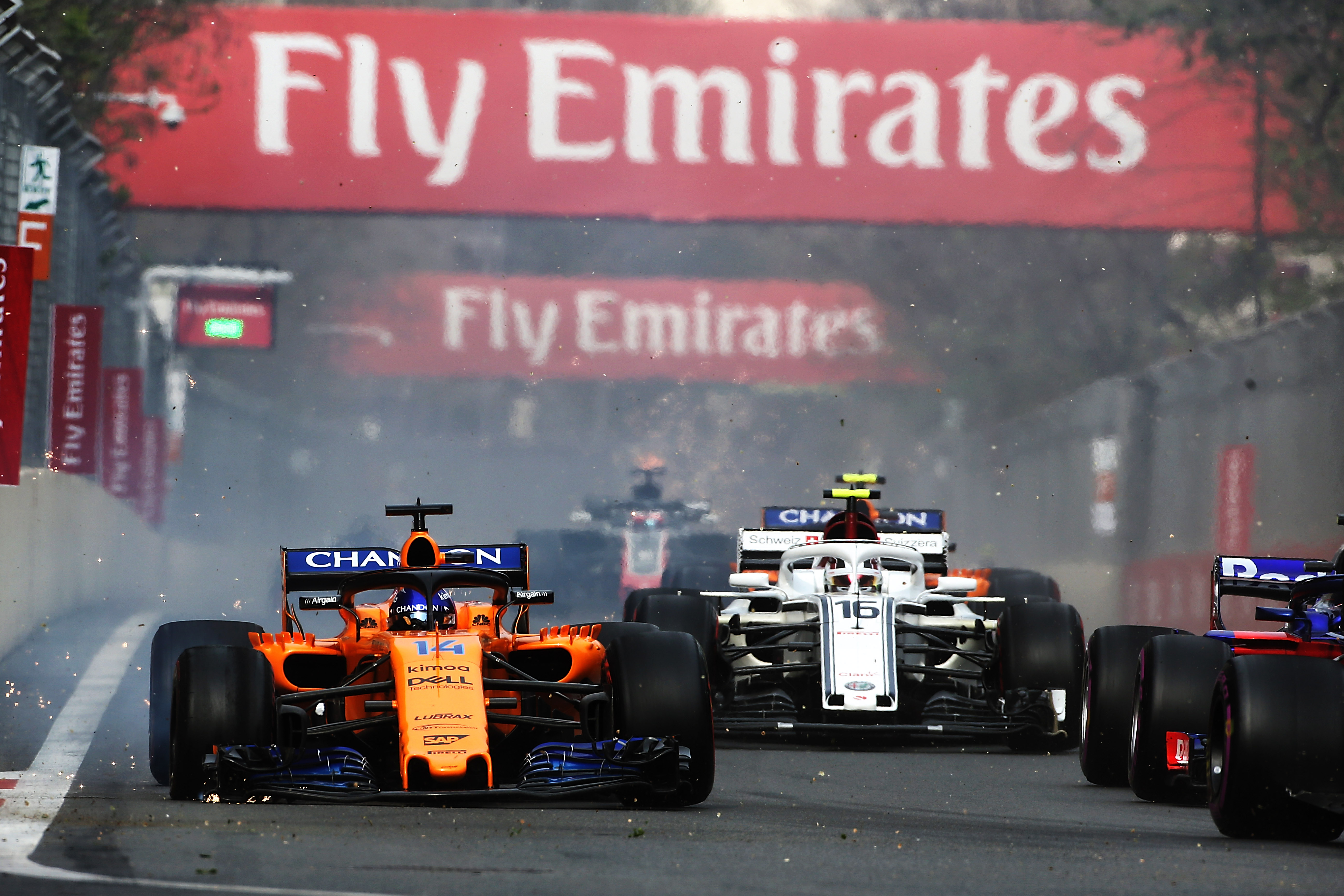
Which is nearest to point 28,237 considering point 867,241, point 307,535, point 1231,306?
point 307,535

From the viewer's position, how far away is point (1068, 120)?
1337 inches

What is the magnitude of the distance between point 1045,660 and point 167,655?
6.32 m

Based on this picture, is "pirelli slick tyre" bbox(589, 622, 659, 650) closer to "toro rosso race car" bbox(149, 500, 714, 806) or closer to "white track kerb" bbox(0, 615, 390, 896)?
"toro rosso race car" bbox(149, 500, 714, 806)

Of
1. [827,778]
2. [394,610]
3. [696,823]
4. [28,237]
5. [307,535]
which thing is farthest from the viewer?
[307,535]

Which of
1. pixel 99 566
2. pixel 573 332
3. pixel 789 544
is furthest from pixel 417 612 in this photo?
pixel 573 332

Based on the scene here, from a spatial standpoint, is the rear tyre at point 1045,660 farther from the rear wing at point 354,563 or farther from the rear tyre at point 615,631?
the rear wing at point 354,563

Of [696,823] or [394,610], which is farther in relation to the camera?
[394,610]

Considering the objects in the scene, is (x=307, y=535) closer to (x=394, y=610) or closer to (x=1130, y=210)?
(x=1130, y=210)

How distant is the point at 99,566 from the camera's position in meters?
26.7

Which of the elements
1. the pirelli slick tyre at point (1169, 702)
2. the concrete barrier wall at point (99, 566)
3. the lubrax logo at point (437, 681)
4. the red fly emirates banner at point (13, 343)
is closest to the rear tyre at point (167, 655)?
the lubrax logo at point (437, 681)

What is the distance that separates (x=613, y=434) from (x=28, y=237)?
10.9m

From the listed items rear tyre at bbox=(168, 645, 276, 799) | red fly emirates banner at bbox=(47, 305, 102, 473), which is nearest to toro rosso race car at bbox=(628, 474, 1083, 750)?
rear tyre at bbox=(168, 645, 276, 799)

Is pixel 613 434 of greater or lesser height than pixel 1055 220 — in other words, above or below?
below

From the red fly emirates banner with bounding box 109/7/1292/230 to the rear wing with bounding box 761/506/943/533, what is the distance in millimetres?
13232
